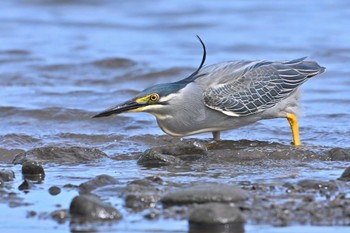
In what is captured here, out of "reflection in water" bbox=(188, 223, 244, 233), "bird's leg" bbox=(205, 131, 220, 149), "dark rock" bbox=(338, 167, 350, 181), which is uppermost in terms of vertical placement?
"bird's leg" bbox=(205, 131, 220, 149)

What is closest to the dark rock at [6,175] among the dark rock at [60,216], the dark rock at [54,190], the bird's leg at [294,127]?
the dark rock at [54,190]

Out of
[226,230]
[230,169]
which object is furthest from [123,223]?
[230,169]

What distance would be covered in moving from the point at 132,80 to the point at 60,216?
24.7 feet

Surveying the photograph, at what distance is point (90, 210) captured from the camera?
249 inches

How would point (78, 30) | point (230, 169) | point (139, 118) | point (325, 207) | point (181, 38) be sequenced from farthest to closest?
point (78, 30), point (181, 38), point (139, 118), point (230, 169), point (325, 207)

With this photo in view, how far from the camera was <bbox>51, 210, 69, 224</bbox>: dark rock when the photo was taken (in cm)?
634

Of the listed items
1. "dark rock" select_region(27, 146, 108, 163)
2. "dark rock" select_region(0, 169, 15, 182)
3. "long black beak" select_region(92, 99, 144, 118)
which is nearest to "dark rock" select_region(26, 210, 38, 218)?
"dark rock" select_region(0, 169, 15, 182)

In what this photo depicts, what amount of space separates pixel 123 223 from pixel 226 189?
2.67ft

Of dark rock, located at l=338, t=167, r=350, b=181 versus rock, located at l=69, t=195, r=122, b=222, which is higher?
rock, located at l=69, t=195, r=122, b=222

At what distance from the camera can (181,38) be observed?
16.6 m

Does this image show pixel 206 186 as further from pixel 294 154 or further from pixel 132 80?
pixel 132 80

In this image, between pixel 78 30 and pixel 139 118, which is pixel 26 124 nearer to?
pixel 139 118

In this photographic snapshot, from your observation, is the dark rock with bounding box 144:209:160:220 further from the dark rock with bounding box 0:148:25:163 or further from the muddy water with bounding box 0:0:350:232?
the dark rock with bounding box 0:148:25:163

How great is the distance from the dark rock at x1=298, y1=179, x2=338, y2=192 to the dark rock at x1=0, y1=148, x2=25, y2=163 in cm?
292
